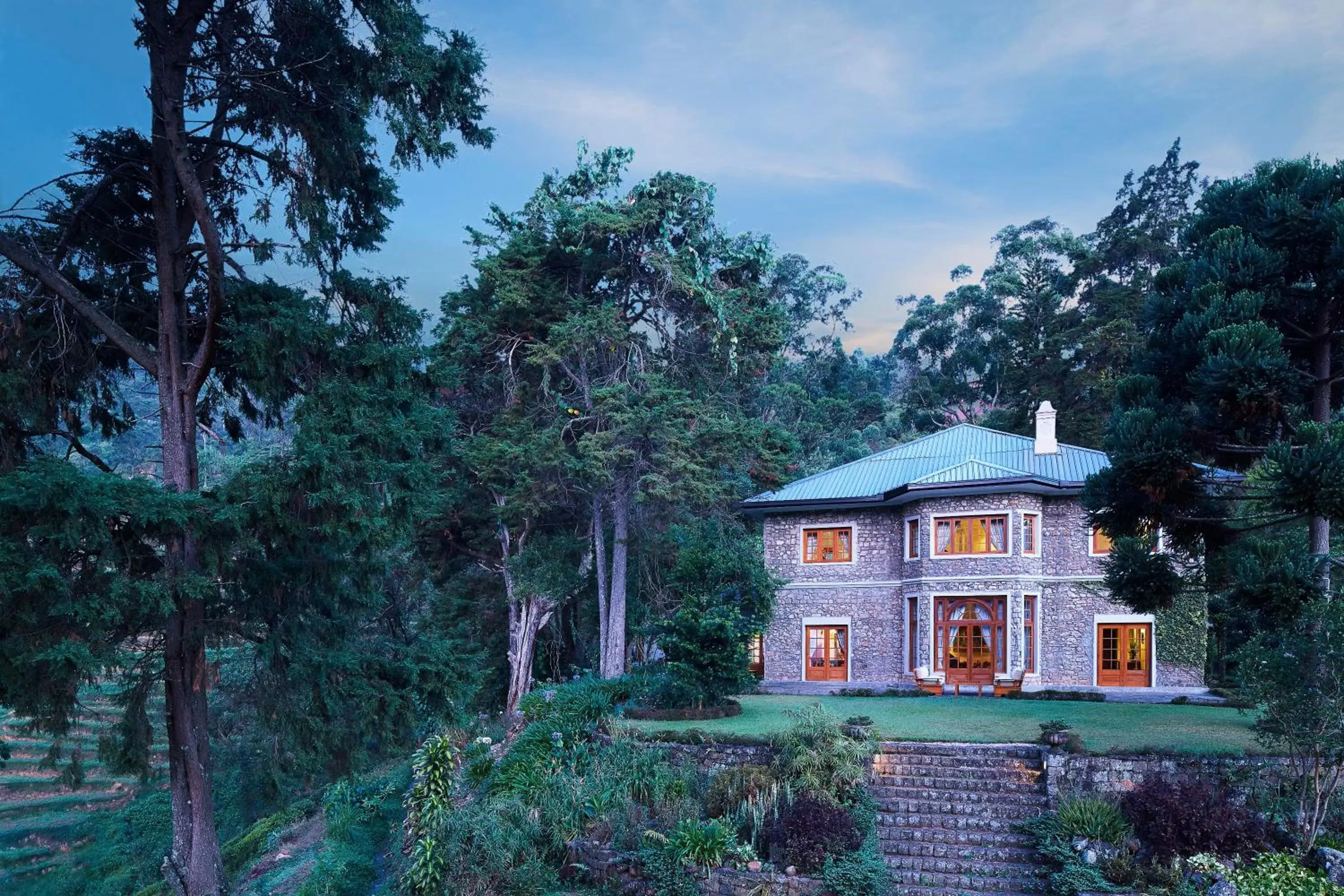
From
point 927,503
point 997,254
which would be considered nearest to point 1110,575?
point 927,503

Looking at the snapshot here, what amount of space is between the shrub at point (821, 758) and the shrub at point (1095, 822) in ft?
7.93

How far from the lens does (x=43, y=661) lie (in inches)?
286

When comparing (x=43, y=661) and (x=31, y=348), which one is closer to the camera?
(x=43, y=661)

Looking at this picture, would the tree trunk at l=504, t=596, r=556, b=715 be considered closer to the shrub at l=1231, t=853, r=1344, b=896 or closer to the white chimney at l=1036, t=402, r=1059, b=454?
the white chimney at l=1036, t=402, r=1059, b=454

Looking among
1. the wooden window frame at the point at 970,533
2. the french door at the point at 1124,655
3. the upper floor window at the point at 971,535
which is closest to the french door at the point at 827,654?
the wooden window frame at the point at 970,533

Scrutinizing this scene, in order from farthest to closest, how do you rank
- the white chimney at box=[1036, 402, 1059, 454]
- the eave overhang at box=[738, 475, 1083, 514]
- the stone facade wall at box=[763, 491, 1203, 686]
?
1. the white chimney at box=[1036, 402, 1059, 454]
2. the stone facade wall at box=[763, 491, 1203, 686]
3. the eave overhang at box=[738, 475, 1083, 514]

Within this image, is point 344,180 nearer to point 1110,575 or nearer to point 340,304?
point 340,304

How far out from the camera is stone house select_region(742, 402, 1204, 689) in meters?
20.2

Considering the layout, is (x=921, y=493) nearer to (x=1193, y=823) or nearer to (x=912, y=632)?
(x=912, y=632)

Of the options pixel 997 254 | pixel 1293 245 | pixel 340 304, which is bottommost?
pixel 340 304

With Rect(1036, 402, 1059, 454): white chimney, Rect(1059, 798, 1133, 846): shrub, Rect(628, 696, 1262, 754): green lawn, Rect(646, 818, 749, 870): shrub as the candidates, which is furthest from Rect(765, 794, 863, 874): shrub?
Rect(1036, 402, 1059, 454): white chimney

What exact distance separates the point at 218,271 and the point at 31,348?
83.4 inches

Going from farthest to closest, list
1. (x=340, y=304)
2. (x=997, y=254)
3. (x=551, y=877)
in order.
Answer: (x=997, y=254)
(x=551, y=877)
(x=340, y=304)

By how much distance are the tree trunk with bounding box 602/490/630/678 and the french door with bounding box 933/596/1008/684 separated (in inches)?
296
